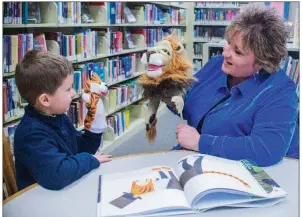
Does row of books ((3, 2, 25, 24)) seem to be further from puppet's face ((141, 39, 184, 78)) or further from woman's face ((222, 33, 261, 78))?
woman's face ((222, 33, 261, 78))

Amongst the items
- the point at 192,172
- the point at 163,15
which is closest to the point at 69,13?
the point at 192,172

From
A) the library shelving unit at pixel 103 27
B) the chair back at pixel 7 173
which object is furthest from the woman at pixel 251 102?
the chair back at pixel 7 173

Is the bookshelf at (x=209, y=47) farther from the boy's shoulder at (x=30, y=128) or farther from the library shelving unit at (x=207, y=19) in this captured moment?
the library shelving unit at (x=207, y=19)

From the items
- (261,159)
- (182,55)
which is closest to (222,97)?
(182,55)

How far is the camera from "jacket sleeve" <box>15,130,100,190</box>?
3.25ft

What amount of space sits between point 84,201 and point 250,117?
64 cm

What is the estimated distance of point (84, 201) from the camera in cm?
93

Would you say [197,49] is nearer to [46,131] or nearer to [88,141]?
[88,141]

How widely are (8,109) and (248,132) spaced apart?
140 cm

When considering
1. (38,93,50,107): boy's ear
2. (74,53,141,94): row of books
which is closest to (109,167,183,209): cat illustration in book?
(38,93,50,107): boy's ear

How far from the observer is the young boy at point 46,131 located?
1.01 m

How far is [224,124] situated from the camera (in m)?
1.31

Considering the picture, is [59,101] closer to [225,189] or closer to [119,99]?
[225,189]

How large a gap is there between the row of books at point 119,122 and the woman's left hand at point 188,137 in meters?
2.21
